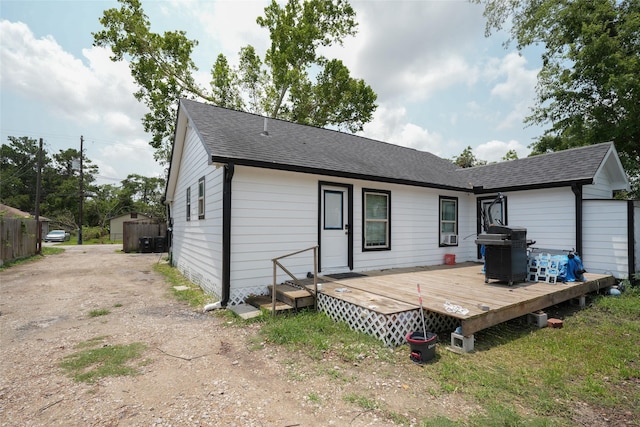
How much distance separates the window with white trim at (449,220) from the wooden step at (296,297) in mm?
5830

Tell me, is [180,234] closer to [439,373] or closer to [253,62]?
[439,373]

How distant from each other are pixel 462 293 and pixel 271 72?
21265mm

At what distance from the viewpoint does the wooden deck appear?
4.33 m

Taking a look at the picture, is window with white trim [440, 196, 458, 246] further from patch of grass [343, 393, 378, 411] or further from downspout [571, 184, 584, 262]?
patch of grass [343, 393, 378, 411]

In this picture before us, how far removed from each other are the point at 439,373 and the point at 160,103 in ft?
70.1

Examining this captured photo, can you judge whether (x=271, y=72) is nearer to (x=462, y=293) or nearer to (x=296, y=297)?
(x=296, y=297)

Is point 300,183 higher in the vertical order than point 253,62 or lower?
lower

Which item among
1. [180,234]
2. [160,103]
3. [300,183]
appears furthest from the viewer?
[160,103]

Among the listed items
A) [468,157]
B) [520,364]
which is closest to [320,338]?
[520,364]

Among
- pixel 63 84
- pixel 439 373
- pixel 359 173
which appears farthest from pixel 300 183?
pixel 63 84

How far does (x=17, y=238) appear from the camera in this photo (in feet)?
45.4

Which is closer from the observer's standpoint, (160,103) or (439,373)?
(439,373)

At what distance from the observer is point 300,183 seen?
6.90m

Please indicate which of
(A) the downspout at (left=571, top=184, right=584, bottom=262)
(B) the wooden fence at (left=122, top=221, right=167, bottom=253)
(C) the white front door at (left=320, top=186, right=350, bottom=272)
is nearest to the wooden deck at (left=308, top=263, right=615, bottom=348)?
(C) the white front door at (left=320, top=186, right=350, bottom=272)
